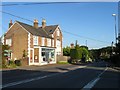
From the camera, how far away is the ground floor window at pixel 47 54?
56.1 metres

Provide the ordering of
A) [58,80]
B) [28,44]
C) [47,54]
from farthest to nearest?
1. [47,54]
2. [28,44]
3. [58,80]

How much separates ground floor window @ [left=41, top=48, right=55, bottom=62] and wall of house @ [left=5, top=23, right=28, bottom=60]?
4.47m

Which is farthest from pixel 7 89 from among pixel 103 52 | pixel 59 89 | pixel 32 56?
pixel 103 52

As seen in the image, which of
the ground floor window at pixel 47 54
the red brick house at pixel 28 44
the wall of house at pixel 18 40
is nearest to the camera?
the red brick house at pixel 28 44

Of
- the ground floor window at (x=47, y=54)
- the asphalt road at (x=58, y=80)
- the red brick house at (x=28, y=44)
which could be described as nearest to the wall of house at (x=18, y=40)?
the red brick house at (x=28, y=44)

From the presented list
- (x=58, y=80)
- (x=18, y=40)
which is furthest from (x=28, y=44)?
(x=58, y=80)

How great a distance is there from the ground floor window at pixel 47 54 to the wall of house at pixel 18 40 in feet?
14.7

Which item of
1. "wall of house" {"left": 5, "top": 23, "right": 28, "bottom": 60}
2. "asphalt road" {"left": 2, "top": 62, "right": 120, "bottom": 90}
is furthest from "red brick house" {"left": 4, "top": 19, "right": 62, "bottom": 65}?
"asphalt road" {"left": 2, "top": 62, "right": 120, "bottom": 90}

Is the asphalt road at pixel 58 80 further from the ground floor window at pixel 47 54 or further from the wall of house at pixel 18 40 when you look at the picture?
the ground floor window at pixel 47 54

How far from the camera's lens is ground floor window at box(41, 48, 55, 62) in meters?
56.1

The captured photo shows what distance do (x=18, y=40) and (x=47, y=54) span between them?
7393 mm

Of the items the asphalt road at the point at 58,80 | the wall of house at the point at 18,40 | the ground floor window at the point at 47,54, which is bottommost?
the asphalt road at the point at 58,80

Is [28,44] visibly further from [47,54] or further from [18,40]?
[47,54]

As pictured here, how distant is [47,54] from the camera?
190 feet
